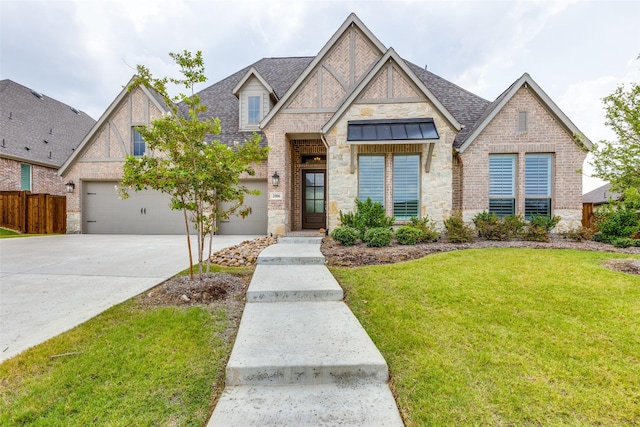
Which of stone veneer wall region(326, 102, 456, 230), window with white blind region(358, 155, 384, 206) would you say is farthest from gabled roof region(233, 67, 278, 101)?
window with white blind region(358, 155, 384, 206)

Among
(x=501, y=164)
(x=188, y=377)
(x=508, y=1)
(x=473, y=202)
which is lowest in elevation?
(x=188, y=377)

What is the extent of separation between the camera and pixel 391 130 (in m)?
8.70

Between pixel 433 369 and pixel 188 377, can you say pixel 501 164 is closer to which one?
pixel 433 369

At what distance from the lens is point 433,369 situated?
2424mm

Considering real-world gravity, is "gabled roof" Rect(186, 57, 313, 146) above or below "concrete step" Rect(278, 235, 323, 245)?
above

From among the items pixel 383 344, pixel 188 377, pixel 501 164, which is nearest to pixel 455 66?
pixel 501 164

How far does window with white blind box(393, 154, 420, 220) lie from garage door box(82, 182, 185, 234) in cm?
936

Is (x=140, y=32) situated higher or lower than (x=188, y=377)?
higher

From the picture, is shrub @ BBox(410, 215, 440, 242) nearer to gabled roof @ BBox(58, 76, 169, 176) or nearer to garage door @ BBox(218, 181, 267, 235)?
garage door @ BBox(218, 181, 267, 235)

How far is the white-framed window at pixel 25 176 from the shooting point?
15.0 metres

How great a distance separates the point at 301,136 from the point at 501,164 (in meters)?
7.07

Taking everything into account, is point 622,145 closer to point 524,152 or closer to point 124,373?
point 524,152

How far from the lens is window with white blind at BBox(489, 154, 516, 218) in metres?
9.28

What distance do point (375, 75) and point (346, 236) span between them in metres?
5.42
